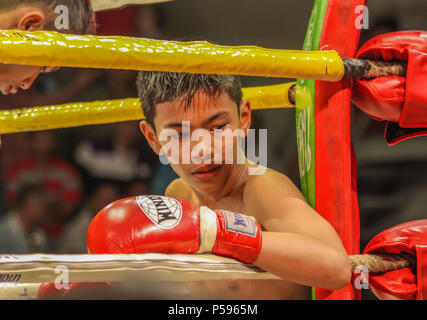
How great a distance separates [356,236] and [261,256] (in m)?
0.26

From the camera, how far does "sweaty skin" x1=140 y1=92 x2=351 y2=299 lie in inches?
24.9

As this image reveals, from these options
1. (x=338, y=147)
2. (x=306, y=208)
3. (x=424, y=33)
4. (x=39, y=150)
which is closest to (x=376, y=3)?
(x=424, y=33)

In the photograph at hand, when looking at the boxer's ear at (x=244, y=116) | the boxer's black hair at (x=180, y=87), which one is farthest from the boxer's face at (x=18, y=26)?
the boxer's ear at (x=244, y=116)

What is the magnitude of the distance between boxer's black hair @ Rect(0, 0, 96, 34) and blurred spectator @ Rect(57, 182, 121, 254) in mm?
523

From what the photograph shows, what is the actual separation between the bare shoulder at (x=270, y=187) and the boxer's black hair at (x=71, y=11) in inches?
21.2

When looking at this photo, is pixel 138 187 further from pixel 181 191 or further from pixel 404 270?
pixel 404 270

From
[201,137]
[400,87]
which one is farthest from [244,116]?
[400,87]

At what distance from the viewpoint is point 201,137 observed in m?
0.80

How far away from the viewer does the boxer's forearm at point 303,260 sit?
619 millimetres

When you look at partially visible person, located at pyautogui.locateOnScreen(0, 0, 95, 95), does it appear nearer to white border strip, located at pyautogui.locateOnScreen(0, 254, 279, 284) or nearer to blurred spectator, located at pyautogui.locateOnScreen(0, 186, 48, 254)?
white border strip, located at pyautogui.locateOnScreen(0, 254, 279, 284)

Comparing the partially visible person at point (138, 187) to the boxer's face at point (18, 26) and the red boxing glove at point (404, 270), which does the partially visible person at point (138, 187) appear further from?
the red boxing glove at point (404, 270)

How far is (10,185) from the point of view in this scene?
5.16 ft

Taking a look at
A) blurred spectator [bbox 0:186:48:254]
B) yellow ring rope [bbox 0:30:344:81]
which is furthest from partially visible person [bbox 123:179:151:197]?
yellow ring rope [bbox 0:30:344:81]

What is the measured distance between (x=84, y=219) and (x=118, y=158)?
10.2 inches
